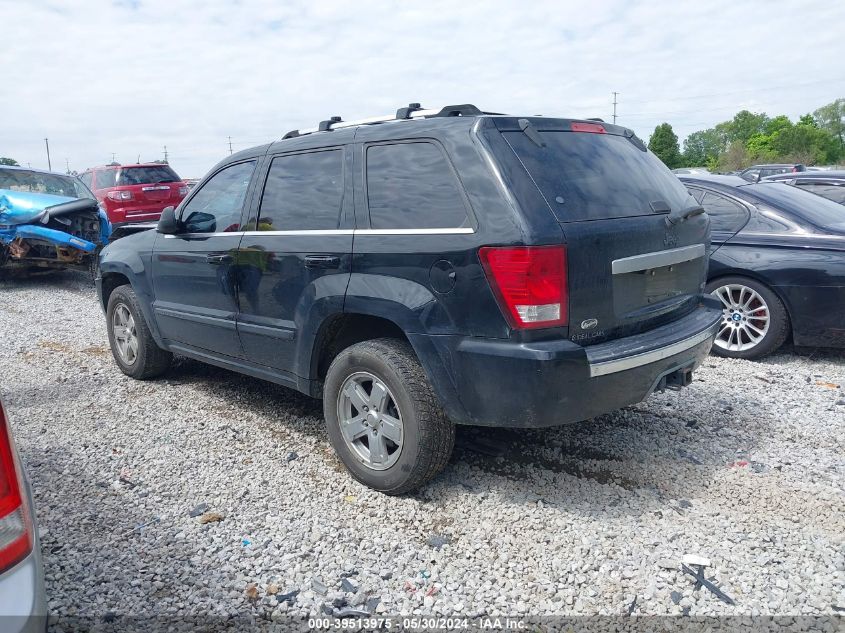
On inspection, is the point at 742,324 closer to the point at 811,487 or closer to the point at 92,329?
the point at 811,487

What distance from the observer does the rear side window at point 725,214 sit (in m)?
6.03

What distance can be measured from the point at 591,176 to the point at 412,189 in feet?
2.96

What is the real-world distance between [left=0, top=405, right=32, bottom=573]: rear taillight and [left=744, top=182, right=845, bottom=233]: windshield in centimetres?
590

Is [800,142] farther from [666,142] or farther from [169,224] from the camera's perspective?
[169,224]

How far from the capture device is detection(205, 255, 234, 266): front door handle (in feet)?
14.6

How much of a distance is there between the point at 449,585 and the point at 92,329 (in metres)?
6.53

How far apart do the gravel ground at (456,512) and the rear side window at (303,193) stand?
142 centimetres

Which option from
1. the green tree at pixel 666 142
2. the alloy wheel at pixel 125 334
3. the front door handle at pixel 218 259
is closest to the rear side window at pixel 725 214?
the front door handle at pixel 218 259

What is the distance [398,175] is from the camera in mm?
3576

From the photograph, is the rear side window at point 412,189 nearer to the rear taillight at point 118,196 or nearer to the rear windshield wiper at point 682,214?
the rear windshield wiper at point 682,214

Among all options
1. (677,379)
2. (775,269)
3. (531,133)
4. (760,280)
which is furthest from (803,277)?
(531,133)

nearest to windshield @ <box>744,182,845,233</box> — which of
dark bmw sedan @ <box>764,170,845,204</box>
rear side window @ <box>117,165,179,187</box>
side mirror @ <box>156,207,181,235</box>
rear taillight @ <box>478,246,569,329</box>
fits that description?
dark bmw sedan @ <box>764,170,845,204</box>

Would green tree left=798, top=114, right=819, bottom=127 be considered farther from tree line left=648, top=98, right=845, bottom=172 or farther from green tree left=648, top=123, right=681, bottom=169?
green tree left=648, top=123, right=681, bottom=169

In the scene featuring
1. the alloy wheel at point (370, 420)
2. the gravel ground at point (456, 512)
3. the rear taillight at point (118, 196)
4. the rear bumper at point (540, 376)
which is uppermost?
the rear taillight at point (118, 196)
